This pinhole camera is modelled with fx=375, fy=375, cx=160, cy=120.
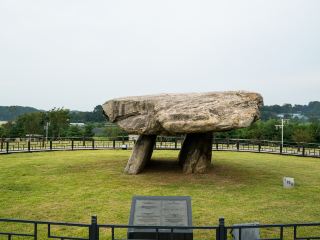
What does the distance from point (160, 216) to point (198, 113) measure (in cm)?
688

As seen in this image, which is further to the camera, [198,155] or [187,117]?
[198,155]

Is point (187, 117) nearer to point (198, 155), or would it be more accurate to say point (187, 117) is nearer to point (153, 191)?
point (153, 191)

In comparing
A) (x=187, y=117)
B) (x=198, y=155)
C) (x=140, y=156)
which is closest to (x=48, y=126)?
(x=140, y=156)

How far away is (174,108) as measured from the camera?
1400 centimetres

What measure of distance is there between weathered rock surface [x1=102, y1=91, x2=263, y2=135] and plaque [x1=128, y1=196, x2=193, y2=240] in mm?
5962

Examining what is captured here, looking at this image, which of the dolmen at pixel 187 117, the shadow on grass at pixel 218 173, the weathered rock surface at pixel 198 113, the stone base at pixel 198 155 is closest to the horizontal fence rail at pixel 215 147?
the shadow on grass at pixel 218 173

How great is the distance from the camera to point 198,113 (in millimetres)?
13492

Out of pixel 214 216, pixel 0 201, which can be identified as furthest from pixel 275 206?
pixel 0 201

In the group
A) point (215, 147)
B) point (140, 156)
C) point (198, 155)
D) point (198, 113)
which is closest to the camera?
point (198, 113)

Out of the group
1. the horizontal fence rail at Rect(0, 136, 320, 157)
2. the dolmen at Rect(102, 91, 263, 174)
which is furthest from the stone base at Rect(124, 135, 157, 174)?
the horizontal fence rail at Rect(0, 136, 320, 157)

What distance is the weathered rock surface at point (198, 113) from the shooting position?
43.5 feet

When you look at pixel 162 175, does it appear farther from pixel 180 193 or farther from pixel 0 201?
pixel 0 201

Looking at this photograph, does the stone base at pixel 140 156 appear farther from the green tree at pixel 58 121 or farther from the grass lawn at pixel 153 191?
the green tree at pixel 58 121

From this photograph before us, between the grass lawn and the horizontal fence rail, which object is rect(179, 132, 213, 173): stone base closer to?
the grass lawn
